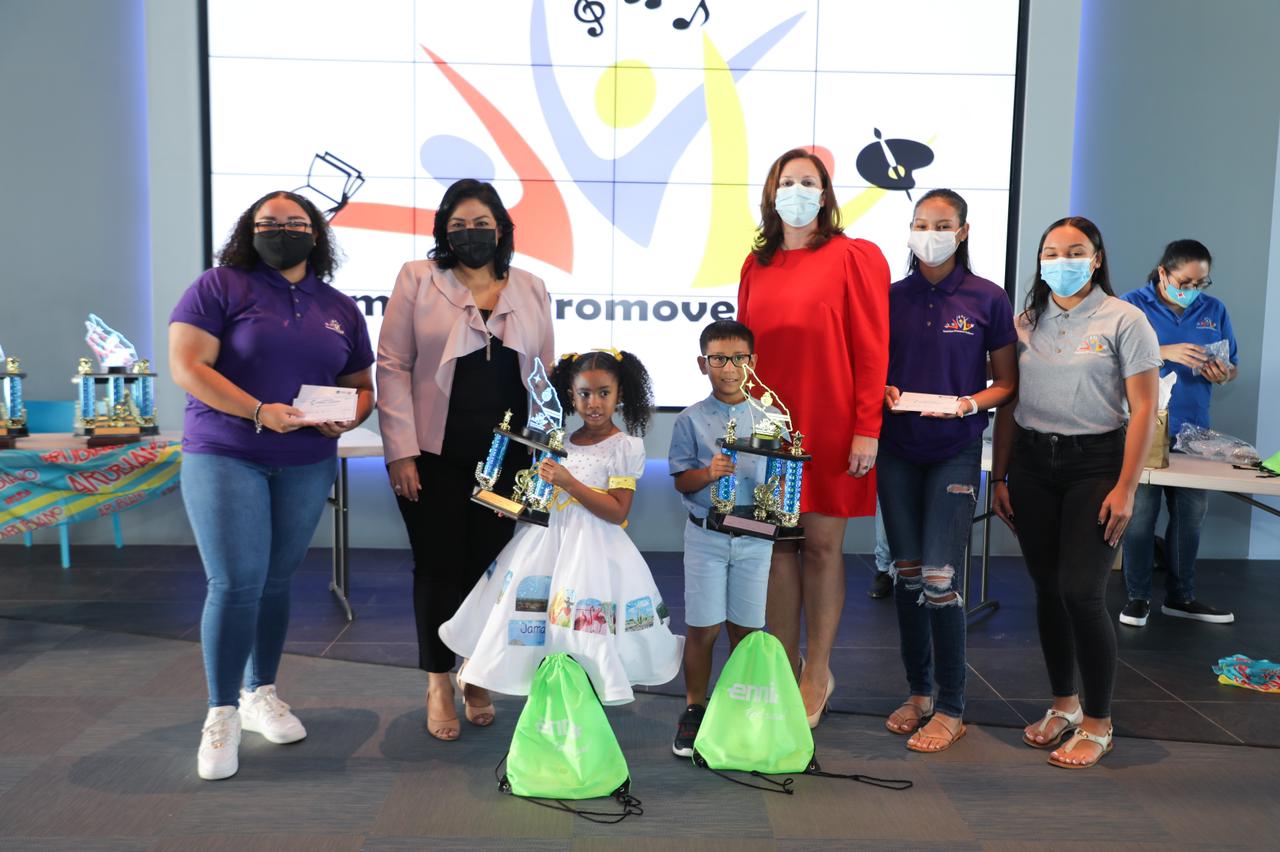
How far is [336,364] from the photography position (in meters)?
2.81

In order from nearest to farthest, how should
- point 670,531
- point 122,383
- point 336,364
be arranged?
point 336,364, point 122,383, point 670,531

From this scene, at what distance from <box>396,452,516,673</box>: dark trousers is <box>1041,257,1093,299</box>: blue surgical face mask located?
1.66 m

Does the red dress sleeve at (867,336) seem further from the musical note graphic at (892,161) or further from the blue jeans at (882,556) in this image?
the musical note graphic at (892,161)

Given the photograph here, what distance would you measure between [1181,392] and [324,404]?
13.4 ft

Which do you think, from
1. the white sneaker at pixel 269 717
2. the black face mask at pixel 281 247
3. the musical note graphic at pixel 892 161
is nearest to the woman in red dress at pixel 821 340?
the black face mask at pixel 281 247

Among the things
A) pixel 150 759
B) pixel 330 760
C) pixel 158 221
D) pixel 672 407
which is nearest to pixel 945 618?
pixel 330 760

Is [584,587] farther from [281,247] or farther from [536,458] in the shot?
[281,247]

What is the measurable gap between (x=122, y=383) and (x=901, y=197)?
4.27m

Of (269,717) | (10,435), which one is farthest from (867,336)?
(10,435)

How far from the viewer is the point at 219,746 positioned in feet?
8.95

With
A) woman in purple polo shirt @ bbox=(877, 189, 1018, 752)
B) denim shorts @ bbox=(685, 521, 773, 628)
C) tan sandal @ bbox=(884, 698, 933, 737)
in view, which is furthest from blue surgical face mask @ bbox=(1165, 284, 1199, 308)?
denim shorts @ bbox=(685, 521, 773, 628)

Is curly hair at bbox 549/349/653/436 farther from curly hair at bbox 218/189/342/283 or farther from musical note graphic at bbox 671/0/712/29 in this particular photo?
musical note graphic at bbox 671/0/712/29

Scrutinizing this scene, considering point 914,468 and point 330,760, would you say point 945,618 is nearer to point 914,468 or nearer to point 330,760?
point 914,468

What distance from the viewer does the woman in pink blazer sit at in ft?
9.43
